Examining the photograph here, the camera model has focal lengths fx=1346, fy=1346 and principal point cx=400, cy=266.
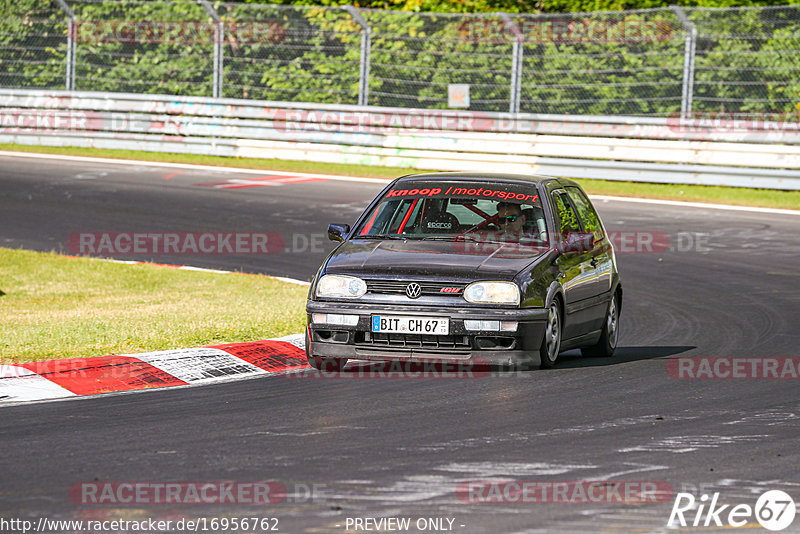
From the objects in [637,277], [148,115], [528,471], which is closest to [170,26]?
[148,115]

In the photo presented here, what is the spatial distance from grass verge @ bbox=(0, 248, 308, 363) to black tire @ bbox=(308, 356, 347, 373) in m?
0.91

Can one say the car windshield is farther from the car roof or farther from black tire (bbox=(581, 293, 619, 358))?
black tire (bbox=(581, 293, 619, 358))

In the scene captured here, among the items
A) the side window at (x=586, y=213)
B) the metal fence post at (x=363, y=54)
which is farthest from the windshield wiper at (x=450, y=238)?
the metal fence post at (x=363, y=54)

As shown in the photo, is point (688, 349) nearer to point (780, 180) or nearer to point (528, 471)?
point (528, 471)

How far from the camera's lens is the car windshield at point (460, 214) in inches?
381

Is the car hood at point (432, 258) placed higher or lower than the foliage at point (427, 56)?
lower

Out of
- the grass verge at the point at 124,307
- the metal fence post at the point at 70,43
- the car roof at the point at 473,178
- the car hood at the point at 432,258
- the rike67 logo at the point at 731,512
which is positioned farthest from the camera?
the metal fence post at the point at 70,43

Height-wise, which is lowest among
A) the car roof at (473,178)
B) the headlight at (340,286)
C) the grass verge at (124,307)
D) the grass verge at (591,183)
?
the grass verge at (124,307)

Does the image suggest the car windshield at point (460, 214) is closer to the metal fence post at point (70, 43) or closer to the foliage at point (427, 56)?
the foliage at point (427, 56)

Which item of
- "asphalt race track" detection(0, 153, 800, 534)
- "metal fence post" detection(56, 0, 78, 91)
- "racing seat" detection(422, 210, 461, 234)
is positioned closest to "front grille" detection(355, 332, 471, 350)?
"asphalt race track" detection(0, 153, 800, 534)

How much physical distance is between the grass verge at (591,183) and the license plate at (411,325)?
43.7 ft

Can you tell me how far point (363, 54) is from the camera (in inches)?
975

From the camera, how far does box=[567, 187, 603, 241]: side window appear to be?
10.6 meters

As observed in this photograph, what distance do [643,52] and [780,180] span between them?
3.16 m
